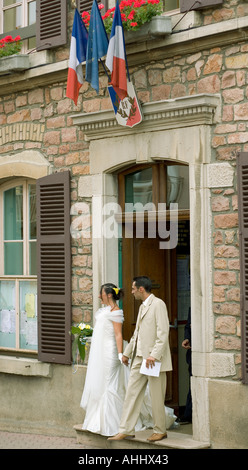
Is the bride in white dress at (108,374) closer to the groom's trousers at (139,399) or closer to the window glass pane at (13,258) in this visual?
the groom's trousers at (139,399)

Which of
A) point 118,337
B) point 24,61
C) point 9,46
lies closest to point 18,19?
point 9,46

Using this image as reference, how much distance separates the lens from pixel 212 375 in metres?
9.29

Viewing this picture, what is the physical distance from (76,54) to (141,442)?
4046 mm

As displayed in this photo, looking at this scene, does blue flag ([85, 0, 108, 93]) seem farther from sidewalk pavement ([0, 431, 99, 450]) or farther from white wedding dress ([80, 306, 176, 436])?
sidewalk pavement ([0, 431, 99, 450])

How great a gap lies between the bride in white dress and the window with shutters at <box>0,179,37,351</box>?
1.92m

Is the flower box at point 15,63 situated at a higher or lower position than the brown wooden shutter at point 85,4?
lower

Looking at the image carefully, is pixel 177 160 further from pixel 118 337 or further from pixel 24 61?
pixel 24 61

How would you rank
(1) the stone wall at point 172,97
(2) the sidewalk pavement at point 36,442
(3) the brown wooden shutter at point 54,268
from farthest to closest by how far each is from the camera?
(3) the brown wooden shutter at point 54,268
(2) the sidewalk pavement at point 36,442
(1) the stone wall at point 172,97

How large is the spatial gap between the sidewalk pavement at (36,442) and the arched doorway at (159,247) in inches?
50.9

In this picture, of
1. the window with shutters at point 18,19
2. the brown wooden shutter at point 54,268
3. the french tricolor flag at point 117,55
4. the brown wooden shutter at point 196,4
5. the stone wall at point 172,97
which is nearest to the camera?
the stone wall at point 172,97

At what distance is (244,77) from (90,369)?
3.43m

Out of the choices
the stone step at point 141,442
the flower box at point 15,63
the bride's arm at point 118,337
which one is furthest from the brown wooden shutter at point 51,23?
the stone step at point 141,442

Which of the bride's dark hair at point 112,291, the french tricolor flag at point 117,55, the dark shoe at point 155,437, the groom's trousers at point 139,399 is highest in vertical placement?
the french tricolor flag at point 117,55

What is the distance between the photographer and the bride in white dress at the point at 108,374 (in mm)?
9766
